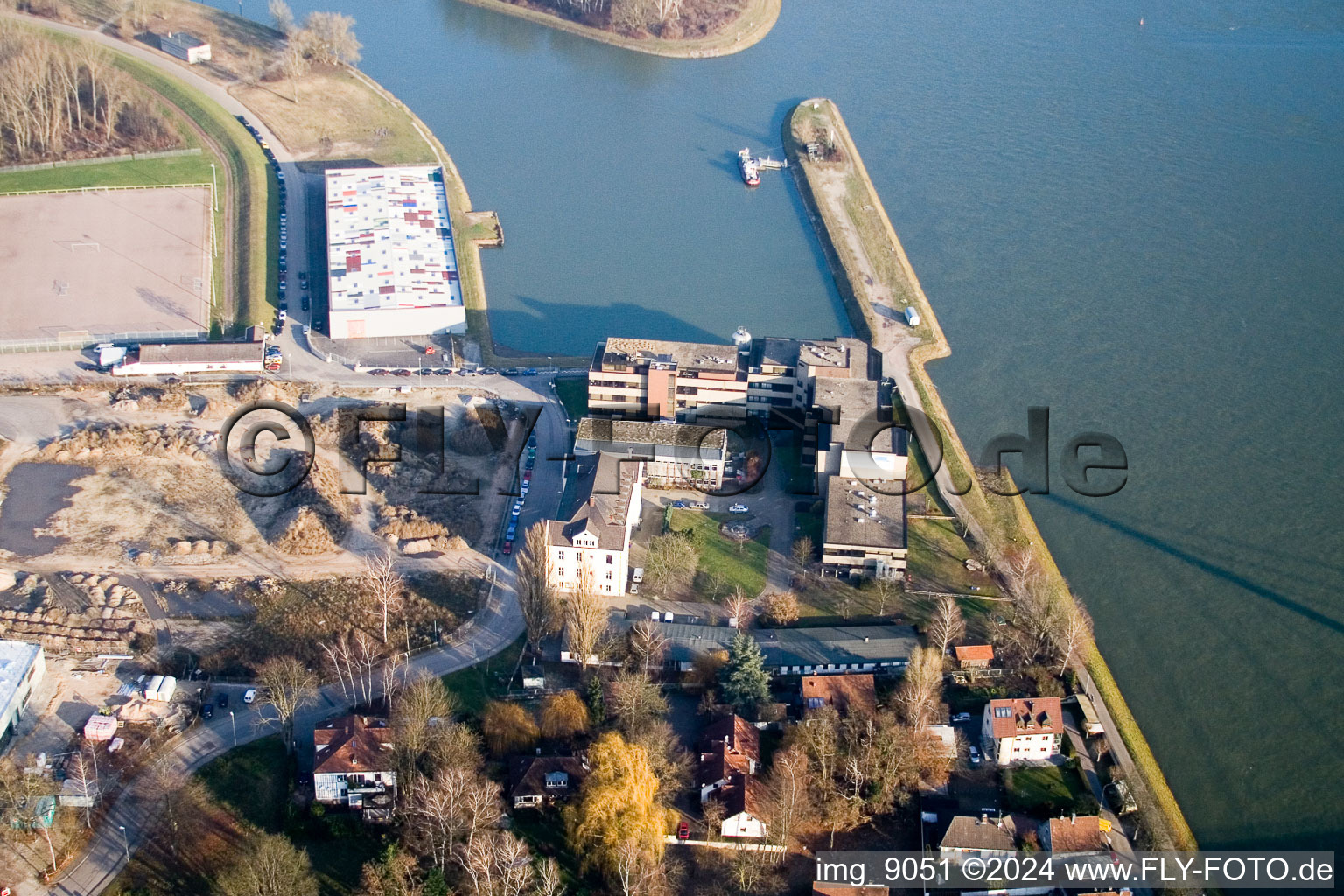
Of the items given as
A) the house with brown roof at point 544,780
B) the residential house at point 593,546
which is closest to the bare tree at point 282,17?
the residential house at point 593,546

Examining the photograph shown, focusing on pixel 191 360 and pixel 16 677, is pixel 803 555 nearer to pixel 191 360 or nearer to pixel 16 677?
pixel 16 677

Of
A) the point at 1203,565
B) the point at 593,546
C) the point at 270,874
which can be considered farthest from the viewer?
the point at 1203,565

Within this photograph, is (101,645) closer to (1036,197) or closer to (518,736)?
(518,736)

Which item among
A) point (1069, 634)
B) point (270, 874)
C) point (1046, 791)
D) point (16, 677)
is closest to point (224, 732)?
point (16, 677)

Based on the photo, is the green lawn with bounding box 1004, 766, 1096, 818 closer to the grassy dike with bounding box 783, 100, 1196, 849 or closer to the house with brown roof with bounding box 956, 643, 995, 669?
the grassy dike with bounding box 783, 100, 1196, 849

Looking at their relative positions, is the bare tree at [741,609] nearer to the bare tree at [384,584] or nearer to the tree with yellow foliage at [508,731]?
the tree with yellow foliage at [508,731]
